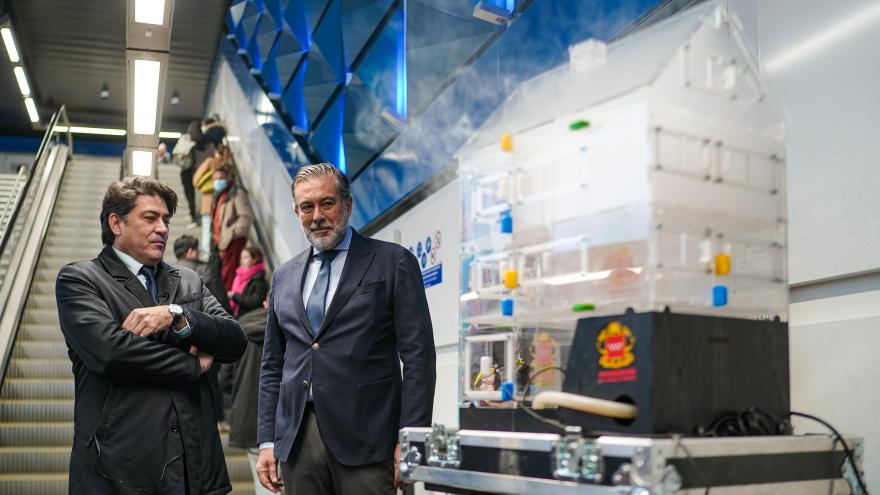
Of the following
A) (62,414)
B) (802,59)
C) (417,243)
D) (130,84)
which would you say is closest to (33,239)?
(130,84)

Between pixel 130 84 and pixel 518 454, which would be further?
pixel 130 84

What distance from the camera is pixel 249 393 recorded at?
5934mm

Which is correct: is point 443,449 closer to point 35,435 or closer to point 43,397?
point 35,435

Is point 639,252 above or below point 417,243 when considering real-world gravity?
below

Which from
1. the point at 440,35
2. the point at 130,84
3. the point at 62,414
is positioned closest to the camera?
the point at 440,35

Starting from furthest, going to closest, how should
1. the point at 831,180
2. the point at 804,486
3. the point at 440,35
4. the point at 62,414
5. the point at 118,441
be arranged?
the point at 62,414, the point at 440,35, the point at 118,441, the point at 831,180, the point at 804,486

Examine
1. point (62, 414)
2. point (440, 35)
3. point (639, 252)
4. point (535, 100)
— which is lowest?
point (62, 414)

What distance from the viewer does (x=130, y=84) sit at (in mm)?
7566

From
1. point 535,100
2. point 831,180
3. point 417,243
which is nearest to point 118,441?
point 535,100

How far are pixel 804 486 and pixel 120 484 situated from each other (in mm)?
1700

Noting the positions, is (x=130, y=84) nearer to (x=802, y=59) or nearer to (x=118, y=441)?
(x=118, y=441)

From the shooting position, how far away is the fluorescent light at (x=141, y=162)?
9.37m

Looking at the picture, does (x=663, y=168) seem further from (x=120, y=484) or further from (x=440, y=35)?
(x=440, y=35)

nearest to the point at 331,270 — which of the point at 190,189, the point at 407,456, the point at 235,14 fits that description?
Answer: the point at 407,456
